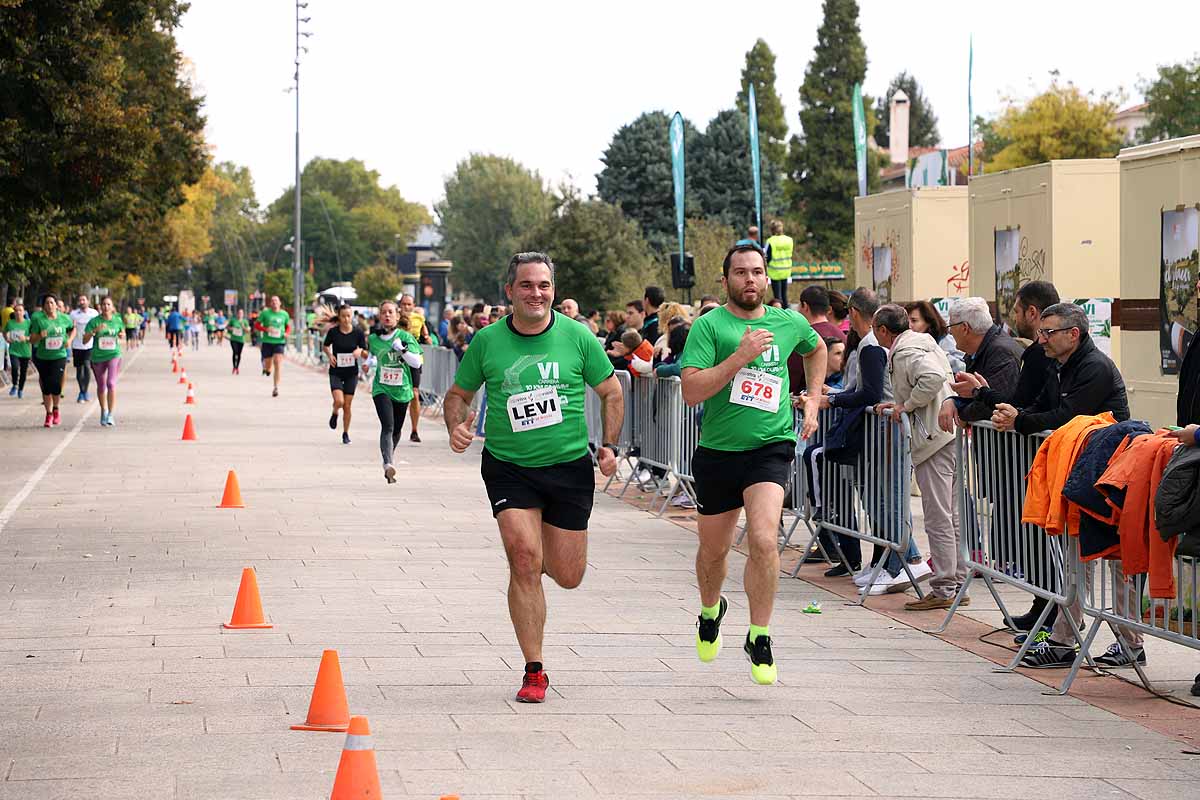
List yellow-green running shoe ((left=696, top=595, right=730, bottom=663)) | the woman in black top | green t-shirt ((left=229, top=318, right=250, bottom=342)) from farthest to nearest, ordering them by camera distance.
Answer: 1. green t-shirt ((left=229, top=318, right=250, bottom=342))
2. the woman in black top
3. yellow-green running shoe ((left=696, top=595, right=730, bottom=663))

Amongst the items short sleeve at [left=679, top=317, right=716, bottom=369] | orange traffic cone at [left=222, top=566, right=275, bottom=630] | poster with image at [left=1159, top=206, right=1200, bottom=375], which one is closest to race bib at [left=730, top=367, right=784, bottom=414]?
short sleeve at [left=679, top=317, right=716, bottom=369]

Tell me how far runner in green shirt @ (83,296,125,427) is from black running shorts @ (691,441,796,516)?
1894 cm

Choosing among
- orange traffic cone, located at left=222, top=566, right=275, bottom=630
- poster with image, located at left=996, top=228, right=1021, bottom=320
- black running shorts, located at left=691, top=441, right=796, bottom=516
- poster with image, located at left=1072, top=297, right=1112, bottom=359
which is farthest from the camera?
poster with image, located at left=996, top=228, right=1021, bottom=320

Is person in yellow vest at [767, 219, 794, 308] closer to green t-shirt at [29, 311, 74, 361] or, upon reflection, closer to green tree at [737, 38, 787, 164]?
green t-shirt at [29, 311, 74, 361]

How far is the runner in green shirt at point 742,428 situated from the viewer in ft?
25.3

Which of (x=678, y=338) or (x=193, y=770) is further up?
(x=678, y=338)

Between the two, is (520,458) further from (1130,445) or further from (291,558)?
(291,558)

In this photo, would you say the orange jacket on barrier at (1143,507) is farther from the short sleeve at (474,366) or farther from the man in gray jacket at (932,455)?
the man in gray jacket at (932,455)

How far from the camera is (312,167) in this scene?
18775 cm

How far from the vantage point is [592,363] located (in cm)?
767

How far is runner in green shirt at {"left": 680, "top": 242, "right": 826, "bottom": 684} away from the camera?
25.3 feet

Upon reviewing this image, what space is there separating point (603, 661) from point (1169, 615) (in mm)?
2591

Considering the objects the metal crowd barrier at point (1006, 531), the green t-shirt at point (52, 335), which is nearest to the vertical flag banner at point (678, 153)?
the green t-shirt at point (52, 335)

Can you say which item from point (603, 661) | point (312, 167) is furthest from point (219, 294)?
point (603, 661)
